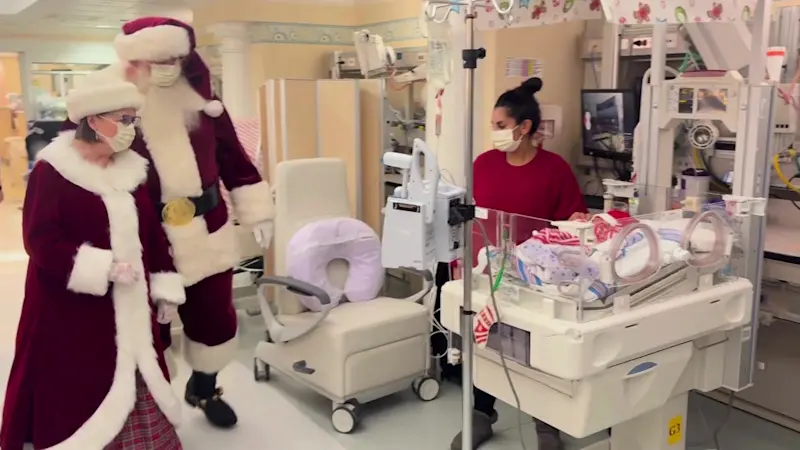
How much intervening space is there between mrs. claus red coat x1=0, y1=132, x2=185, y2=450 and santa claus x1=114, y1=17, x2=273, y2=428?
276mm

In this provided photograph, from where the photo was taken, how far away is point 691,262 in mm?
2375

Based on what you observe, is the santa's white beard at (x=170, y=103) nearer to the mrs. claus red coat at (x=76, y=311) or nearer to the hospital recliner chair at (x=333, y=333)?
the mrs. claus red coat at (x=76, y=311)

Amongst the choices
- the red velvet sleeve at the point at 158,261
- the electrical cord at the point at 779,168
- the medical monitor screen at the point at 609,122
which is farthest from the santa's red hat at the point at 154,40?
the electrical cord at the point at 779,168

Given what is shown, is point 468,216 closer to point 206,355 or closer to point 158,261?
point 158,261

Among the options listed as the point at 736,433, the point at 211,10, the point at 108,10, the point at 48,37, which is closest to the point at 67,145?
the point at 736,433

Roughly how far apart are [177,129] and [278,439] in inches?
51.0

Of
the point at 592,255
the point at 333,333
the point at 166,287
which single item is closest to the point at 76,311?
the point at 166,287

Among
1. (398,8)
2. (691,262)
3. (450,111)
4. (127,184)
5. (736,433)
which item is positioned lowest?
(736,433)

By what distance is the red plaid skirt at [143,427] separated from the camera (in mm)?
2447

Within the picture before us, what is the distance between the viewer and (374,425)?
10.4ft

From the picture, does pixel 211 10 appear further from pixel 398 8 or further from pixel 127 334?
pixel 127 334

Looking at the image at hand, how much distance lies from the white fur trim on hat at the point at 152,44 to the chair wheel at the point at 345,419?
1.53 metres

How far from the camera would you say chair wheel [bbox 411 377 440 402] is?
3.36m

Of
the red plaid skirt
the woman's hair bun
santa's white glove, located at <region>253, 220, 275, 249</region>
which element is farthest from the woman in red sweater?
the red plaid skirt
